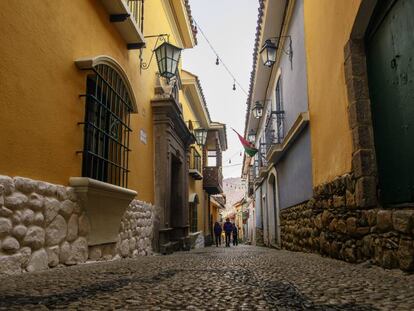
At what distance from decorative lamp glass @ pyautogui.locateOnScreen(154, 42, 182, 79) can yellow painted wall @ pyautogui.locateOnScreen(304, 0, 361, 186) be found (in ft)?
7.93

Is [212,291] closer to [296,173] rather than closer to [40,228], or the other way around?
[40,228]

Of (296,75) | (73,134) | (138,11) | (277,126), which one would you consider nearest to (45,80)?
(73,134)

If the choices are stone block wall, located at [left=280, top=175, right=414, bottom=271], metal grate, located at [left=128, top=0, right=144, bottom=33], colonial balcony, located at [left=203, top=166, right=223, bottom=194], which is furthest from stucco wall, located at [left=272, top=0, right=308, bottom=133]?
colonial balcony, located at [left=203, top=166, right=223, bottom=194]

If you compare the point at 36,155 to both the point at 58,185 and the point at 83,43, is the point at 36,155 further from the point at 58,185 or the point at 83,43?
the point at 83,43

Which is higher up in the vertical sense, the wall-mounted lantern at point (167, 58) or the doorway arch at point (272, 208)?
the wall-mounted lantern at point (167, 58)

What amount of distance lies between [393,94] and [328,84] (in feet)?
5.79

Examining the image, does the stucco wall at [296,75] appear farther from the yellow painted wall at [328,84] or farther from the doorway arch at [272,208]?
the doorway arch at [272,208]

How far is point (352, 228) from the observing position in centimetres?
414

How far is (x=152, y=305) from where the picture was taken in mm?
1914

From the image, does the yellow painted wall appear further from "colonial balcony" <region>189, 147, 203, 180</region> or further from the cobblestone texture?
"colonial balcony" <region>189, 147, 203, 180</region>

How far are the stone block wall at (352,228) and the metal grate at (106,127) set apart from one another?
2.89 m

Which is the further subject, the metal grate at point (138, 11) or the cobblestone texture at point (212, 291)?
the metal grate at point (138, 11)

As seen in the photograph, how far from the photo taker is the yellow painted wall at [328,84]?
450 cm

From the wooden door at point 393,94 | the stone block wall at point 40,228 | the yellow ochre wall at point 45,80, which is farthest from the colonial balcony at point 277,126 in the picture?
the stone block wall at point 40,228
